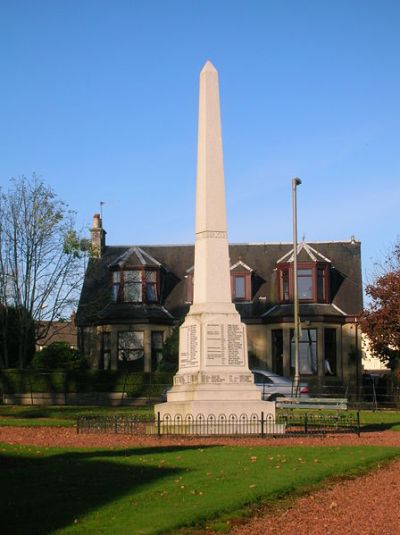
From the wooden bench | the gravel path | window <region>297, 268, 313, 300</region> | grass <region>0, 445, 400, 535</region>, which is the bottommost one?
the gravel path

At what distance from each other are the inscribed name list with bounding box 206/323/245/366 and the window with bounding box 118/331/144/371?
29434 millimetres

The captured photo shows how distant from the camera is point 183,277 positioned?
178 feet

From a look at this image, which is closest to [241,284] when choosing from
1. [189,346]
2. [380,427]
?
[380,427]

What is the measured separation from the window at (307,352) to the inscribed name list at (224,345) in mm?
27950

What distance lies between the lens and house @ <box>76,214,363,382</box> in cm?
4988

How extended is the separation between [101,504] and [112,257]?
150ft

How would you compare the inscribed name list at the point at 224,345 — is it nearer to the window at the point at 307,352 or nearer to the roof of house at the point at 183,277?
the window at the point at 307,352

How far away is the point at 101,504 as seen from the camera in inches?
421

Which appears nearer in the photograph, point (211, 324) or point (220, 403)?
point (220, 403)

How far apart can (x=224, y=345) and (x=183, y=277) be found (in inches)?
1279

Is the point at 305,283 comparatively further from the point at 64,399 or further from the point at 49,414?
the point at 49,414

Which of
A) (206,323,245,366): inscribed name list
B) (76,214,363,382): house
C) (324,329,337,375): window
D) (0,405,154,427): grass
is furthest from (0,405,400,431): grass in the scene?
(324,329,337,375): window

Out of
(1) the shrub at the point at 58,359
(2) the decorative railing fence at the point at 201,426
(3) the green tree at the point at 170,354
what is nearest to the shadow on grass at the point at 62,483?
(2) the decorative railing fence at the point at 201,426

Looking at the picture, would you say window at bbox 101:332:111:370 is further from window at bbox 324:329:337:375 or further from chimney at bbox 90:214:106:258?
window at bbox 324:329:337:375
